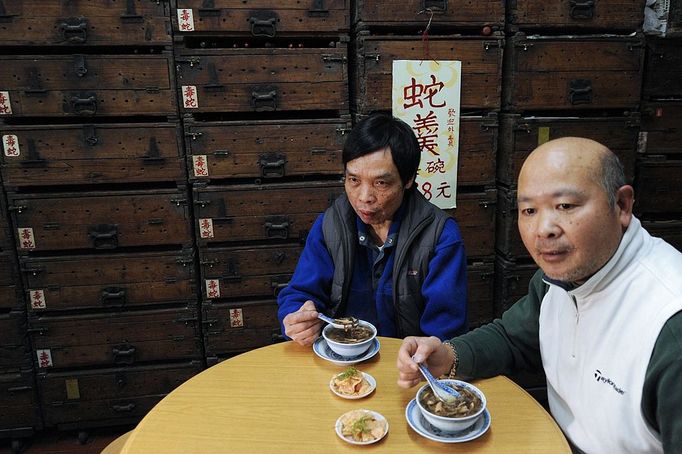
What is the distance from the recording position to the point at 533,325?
66.5 inches

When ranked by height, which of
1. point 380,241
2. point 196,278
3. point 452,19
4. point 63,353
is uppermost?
point 452,19

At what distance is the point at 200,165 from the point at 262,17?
95 centimetres

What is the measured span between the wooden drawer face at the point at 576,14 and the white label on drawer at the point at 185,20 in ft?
6.32

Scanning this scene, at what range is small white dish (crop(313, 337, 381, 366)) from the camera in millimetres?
1719

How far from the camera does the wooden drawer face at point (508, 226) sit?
3188 mm

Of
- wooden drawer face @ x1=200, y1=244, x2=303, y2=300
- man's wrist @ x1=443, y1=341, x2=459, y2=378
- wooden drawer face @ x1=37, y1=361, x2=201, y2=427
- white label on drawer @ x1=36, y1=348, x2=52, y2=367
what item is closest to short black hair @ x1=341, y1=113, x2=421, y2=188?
man's wrist @ x1=443, y1=341, x2=459, y2=378

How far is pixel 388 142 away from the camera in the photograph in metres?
2.10

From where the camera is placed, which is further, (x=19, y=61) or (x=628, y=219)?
(x=19, y=61)

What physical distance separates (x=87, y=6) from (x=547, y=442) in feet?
10.0

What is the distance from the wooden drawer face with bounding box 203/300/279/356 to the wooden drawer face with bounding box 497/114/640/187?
1.81m

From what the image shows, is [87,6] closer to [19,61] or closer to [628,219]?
[19,61]

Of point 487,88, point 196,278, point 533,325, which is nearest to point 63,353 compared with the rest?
point 196,278

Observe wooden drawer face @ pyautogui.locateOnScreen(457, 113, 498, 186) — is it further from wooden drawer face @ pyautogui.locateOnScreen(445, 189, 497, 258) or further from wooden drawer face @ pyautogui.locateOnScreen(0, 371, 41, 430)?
wooden drawer face @ pyautogui.locateOnScreen(0, 371, 41, 430)

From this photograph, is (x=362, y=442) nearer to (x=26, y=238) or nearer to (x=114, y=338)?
(x=114, y=338)
